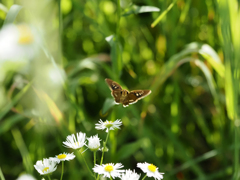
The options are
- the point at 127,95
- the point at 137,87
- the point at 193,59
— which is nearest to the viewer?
the point at 127,95

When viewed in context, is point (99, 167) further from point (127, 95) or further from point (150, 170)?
point (127, 95)

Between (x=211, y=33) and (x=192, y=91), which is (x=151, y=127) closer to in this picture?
(x=192, y=91)

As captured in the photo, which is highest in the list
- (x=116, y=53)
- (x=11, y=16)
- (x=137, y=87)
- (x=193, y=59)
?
(x=11, y=16)

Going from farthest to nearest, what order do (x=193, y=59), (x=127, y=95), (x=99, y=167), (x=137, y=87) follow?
(x=137, y=87) → (x=193, y=59) → (x=127, y=95) → (x=99, y=167)

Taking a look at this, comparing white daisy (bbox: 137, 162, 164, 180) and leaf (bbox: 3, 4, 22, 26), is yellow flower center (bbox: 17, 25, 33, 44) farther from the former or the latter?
white daisy (bbox: 137, 162, 164, 180)

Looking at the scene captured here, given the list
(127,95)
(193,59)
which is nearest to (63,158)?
(127,95)

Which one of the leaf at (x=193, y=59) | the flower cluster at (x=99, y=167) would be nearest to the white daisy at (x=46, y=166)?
the flower cluster at (x=99, y=167)

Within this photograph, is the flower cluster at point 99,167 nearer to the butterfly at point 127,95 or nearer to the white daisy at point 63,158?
the white daisy at point 63,158
